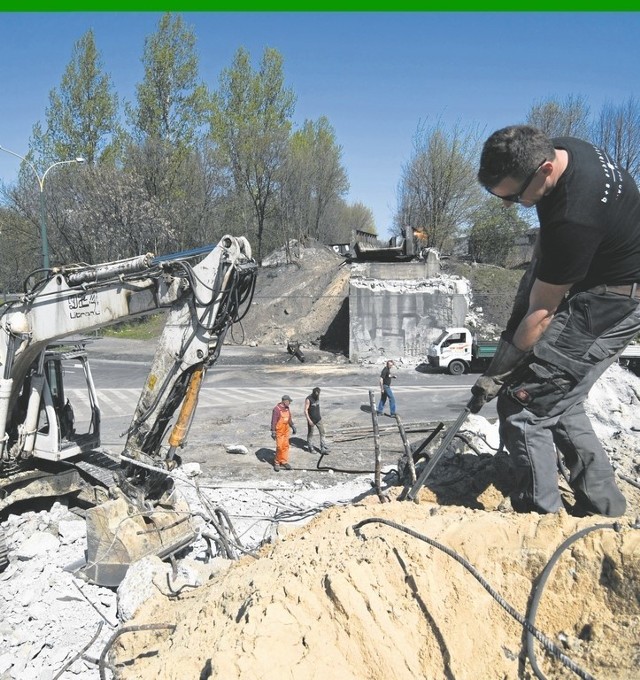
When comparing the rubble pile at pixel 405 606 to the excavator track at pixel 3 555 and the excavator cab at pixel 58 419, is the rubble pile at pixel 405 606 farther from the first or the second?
the excavator cab at pixel 58 419

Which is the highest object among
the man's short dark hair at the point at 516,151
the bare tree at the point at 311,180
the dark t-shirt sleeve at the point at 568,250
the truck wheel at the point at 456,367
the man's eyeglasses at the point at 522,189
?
the bare tree at the point at 311,180

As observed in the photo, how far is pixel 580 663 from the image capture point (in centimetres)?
246

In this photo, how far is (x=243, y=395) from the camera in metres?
18.8

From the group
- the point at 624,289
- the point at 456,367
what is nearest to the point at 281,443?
the point at 624,289

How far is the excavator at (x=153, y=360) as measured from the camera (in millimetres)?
5887

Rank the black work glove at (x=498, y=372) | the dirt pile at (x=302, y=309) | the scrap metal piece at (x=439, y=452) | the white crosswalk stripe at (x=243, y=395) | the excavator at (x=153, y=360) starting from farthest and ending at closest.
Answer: the dirt pile at (x=302, y=309), the white crosswalk stripe at (x=243, y=395), the excavator at (x=153, y=360), the scrap metal piece at (x=439, y=452), the black work glove at (x=498, y=372)

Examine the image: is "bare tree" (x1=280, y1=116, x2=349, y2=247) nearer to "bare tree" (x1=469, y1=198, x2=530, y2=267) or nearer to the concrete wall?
"bare tree" (x1=469, y1=198, x2=530, y2=267)

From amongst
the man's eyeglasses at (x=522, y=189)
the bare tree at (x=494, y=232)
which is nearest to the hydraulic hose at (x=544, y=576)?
the man's eyeglasses at (x=522, y=189)

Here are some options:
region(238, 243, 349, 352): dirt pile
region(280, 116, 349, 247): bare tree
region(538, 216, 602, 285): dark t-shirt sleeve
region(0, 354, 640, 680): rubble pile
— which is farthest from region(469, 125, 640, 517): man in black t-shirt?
region(280, 116, 349, 247): bare tree

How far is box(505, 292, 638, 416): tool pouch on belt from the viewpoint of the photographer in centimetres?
332

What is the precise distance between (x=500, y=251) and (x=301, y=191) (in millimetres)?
14645

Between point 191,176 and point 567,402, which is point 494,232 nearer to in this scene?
point 191,176

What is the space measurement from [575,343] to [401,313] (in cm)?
2170

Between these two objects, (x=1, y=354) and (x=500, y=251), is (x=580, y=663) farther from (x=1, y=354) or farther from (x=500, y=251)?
(x=500, y=251)
